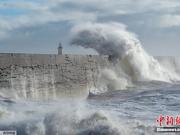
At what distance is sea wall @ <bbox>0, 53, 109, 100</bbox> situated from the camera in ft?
38.4

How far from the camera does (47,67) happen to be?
1341 cm

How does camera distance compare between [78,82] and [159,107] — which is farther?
[78,82]

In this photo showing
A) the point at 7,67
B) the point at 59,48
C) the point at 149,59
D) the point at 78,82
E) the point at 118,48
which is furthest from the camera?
the point at 149,59

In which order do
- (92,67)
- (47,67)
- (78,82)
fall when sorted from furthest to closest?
(92,67)
(78,82)
(47,67)

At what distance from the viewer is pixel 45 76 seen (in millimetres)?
13164

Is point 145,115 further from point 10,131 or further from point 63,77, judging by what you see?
point 63,77

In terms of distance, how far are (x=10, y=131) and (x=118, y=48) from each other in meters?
12.4

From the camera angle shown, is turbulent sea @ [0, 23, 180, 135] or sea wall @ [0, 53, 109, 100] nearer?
turbulent sea @ [0, 23, 180, 135]

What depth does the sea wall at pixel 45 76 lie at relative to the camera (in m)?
11.7

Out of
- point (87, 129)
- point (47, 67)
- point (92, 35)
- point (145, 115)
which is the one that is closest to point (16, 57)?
point (47, 67)

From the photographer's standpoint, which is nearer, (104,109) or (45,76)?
(104,109)

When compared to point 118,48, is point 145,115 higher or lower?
lower

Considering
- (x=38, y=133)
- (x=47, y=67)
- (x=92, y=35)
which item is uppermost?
(x=92, y=35)

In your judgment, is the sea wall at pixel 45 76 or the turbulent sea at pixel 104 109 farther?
the sea wall at pixel 45 76
